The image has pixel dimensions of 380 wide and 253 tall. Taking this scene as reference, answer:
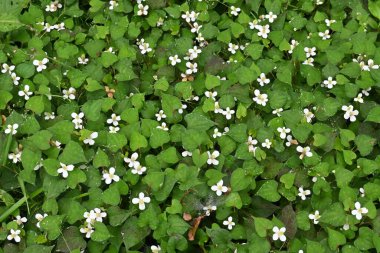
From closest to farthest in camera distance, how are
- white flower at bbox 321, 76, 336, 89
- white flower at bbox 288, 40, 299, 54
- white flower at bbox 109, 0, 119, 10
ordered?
white flower at bbox 321, 76, 336, 89
white flower at bbox 288, 40, 299, 54
white flower at bbox 109, 0, 119, 10

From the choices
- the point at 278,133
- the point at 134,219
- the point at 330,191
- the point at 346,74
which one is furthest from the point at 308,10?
the point at 134,219

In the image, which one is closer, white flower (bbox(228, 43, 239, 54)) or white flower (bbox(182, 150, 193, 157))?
white flower (bbox(182, 150, 193, 157))

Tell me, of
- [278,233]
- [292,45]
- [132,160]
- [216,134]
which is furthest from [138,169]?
[292,45]

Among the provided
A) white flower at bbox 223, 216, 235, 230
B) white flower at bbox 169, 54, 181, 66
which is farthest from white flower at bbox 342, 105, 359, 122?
white flower at bbox 169, 54, 181, 66

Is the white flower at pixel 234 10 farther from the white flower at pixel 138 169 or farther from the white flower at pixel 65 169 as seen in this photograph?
the white flower at pixel 65 169

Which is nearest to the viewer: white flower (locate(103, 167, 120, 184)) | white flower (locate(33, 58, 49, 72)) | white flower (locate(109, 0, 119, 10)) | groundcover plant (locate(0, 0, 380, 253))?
groundcover plant (locate(0, 0, 380, 253))

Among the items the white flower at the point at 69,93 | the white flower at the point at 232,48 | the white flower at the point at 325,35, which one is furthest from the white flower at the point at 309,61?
the white flower at the point at 69,93

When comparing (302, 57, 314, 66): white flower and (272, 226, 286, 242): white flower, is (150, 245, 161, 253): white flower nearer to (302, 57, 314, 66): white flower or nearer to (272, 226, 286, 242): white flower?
(272, 226, 286, 242): white flower

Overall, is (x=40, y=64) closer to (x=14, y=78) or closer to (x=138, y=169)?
(x=14, y=78)

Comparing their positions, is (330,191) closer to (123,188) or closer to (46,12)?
(123,188)
